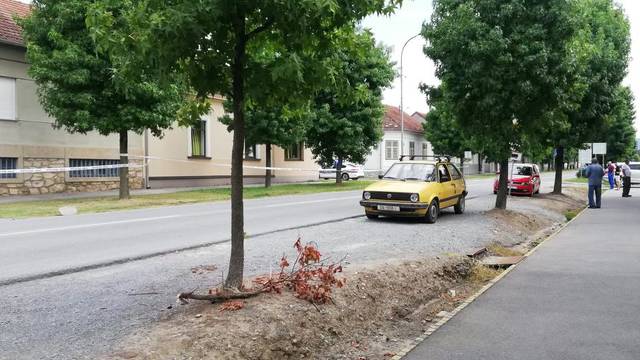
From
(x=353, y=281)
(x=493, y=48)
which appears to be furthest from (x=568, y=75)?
(x=353, y=281)

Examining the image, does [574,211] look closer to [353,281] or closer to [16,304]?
[353,281]

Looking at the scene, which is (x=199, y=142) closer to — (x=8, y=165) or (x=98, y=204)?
(x=8, y=165)

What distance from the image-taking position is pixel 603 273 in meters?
8.57

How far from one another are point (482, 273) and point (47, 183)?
21207 millimetres

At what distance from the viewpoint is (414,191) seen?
1438cm

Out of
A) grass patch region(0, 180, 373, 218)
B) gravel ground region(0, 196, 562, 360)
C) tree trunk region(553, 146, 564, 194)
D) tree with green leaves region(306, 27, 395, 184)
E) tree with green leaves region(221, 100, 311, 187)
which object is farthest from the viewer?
tree with green leaves region(306, 27, 395, 184)

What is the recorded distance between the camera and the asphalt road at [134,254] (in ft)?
17.4

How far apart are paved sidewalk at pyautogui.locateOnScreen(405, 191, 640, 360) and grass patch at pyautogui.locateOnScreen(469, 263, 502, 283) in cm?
38

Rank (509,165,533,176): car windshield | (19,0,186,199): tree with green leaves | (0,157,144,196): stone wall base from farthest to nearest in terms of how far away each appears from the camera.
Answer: (509,165,533,176): car windshield → (0,157,144,196): stone wall base → (19,0,186,199): tree with green leaves

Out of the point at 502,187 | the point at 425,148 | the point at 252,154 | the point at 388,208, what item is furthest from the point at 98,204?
the point at 425,148

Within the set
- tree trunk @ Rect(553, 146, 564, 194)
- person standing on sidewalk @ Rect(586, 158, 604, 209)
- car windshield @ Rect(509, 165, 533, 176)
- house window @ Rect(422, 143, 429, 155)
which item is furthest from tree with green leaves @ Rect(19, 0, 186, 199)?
house window @ Rect(422, 143, 429, 155)

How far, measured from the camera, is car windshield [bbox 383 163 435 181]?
1548 cm

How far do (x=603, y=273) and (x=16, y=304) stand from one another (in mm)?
7859

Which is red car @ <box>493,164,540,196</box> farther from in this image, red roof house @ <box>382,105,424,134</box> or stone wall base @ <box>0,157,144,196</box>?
red roof house @ <box>382,105,424,134</box>
